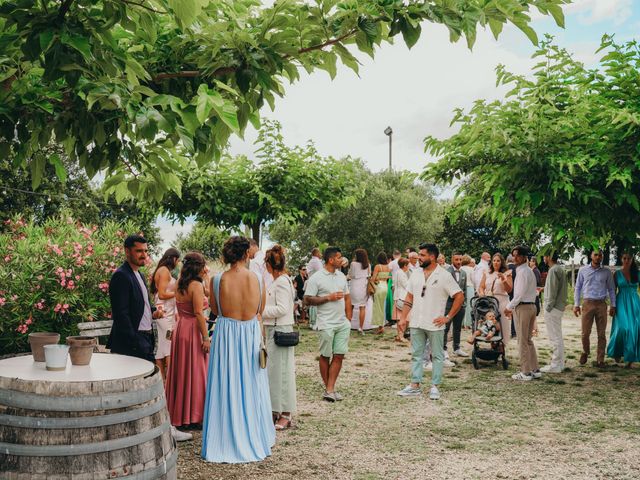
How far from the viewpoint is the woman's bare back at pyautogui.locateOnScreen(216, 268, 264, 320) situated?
609cm

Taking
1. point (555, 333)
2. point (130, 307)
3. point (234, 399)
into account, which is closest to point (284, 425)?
point (234, 399)

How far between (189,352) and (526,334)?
5.67 m

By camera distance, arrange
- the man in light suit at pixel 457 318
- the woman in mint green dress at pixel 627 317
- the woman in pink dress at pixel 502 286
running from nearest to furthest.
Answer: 1. the woman in mint green dress at pixel 627 317
2. the woman in pink dress at pixel 502 286
3. the man in light suit at pixel 457 318

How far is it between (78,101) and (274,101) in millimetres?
1100

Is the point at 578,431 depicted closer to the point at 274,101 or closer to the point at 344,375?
the point at 344,375

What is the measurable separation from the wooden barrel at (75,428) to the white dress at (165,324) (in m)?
4.51

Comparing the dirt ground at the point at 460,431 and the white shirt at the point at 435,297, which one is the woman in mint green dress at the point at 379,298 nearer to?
the dirt ground at the point at 460,431

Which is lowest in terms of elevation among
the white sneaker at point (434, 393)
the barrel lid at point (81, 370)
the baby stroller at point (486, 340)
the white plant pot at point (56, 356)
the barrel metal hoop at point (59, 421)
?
the white sneaker at point (434, 393)

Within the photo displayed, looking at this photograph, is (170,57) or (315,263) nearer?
(170,57)

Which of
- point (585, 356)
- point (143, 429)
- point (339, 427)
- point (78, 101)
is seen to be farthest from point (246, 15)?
point (585, 356)

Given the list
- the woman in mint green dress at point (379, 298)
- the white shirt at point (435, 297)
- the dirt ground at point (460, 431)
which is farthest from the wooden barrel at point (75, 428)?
the woman in mint green dress at point (379, 298)

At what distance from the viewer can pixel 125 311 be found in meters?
5.68

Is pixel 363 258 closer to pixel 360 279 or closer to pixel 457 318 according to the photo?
pixel 360 279

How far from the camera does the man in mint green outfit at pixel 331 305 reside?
8156 millimetres
